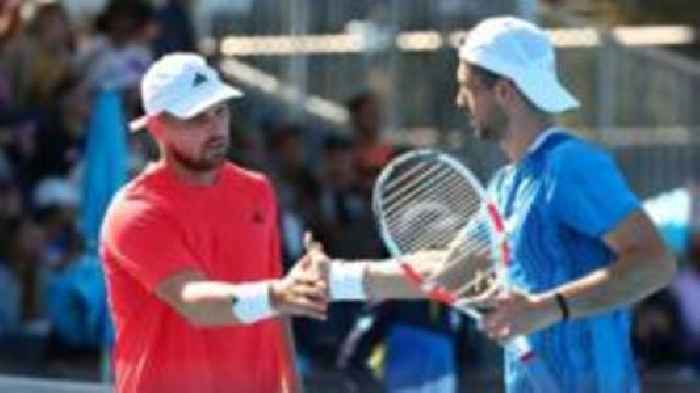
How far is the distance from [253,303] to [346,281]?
235mm

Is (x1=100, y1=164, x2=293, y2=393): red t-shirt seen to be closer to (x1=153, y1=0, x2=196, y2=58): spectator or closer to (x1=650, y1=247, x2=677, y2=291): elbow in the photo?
(x1=650, y1=247, x2=677, y2=291): elbow

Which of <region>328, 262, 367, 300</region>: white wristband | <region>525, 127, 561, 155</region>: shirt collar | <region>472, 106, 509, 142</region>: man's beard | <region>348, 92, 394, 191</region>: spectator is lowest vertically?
<region>348, 92, 394, 191</region>: spectator

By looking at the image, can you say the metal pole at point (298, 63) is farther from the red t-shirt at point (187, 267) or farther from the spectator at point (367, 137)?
the red t-shirt at point (187, 267)

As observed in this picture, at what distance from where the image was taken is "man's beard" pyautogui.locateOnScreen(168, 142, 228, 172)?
20.5 ft

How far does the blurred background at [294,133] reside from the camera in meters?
12.0

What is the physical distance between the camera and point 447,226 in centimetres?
582

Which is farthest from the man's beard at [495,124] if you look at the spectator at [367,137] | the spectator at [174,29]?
the spectator at [174,29]

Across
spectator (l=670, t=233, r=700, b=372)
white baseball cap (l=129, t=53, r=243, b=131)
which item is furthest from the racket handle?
spectator (l=670, t=233, r=700, b=372)

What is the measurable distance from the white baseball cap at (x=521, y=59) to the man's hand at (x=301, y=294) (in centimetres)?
68

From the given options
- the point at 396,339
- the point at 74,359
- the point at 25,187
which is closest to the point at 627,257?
the point at 396,339

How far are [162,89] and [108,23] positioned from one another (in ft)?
24.9

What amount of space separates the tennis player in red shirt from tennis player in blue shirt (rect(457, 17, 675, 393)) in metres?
0.89

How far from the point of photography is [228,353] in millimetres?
6277

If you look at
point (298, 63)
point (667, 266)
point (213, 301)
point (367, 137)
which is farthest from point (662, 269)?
point (298, 63)
